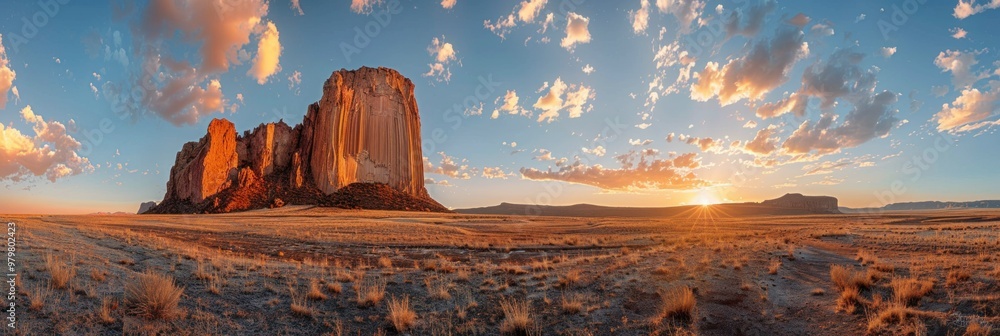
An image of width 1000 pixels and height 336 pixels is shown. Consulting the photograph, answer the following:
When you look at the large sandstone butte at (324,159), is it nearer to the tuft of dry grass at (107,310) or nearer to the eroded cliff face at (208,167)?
the eroded cliff face at (208,167)

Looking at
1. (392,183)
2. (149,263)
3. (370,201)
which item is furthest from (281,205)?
(149,263)

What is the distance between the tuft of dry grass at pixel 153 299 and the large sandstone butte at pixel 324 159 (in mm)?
93302

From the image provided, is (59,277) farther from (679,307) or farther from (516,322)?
(679,307)

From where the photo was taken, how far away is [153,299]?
655 cm

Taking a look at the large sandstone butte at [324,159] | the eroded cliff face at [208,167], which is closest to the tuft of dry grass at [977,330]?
the large sandstone butte at [324,159]

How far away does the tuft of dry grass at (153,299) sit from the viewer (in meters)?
6.50

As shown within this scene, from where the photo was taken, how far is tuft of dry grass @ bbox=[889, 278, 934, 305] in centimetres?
755

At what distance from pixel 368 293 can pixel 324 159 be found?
10743 cm

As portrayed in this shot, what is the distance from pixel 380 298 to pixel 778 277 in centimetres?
1064

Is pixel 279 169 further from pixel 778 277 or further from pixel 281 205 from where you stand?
pixel 778 277

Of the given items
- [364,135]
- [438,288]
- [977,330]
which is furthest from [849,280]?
[364,135]

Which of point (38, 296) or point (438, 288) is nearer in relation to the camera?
point (38, 296)

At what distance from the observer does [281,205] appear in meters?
92.7

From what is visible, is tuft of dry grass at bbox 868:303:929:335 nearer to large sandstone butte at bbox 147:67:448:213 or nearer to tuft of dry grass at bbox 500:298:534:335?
tuft of dry grass at bbox 500:298:534:335
